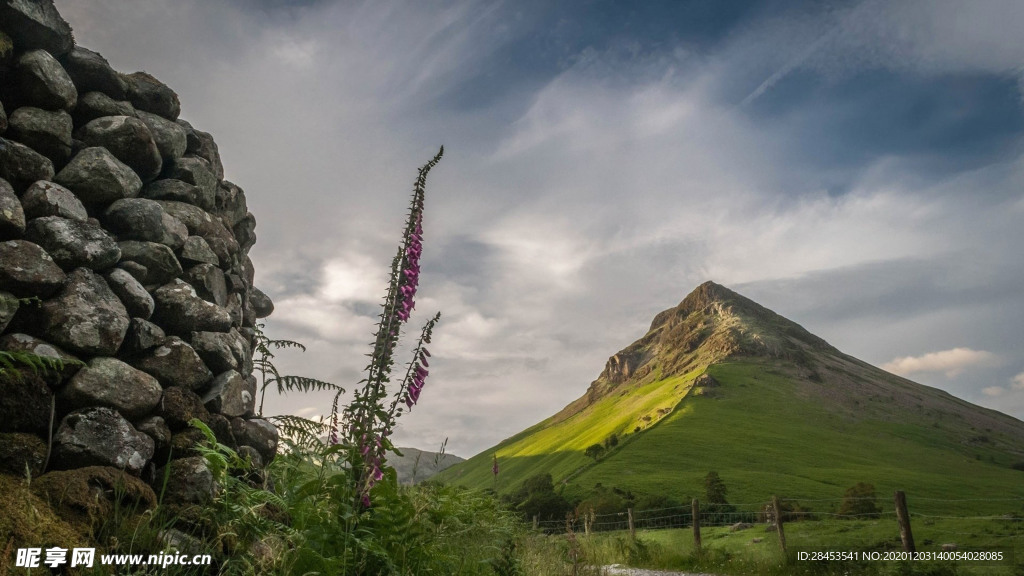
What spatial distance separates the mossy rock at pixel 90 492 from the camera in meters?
5.30

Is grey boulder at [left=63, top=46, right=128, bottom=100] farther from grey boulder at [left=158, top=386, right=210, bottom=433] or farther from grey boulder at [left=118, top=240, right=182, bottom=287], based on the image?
grey boulder at [left=158, top=386, right=210, bottom=433]

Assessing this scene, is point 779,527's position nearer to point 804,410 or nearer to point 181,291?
point 181,291

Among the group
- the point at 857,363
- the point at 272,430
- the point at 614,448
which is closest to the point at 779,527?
the point at 272,430

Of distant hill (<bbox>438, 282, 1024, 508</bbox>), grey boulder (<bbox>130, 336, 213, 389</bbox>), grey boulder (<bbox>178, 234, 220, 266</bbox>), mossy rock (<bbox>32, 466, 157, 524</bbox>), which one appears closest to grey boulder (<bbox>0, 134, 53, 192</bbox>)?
grey boulder (<bbox>178, 234, 220, 266</bbox>)

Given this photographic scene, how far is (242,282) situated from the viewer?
36.8 feet

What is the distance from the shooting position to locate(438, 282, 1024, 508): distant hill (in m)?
69.8

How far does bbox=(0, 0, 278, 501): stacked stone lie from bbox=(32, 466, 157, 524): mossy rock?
0.42 meters

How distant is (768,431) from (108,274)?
98734 mm

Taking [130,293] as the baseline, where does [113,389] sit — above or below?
below

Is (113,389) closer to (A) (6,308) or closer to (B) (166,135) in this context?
(A) (6,308)

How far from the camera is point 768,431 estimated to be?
298 ft

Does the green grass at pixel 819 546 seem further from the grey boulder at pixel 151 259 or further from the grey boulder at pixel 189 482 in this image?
the grey boulder at pixel 151 259

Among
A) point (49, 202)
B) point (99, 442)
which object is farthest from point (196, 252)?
point (99, 442)

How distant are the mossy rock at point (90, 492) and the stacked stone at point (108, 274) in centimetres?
42
